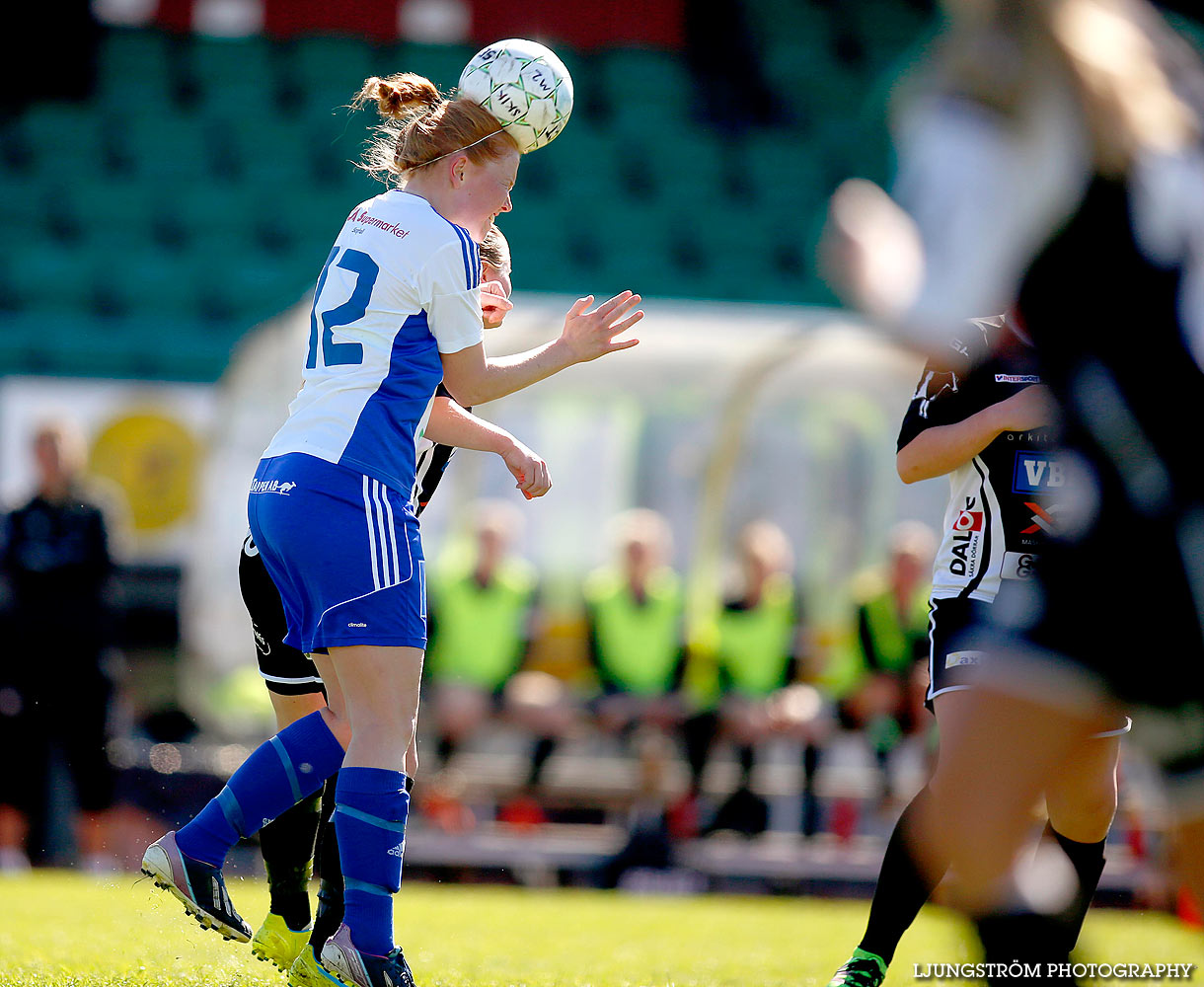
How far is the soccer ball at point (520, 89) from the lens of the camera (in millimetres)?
3191

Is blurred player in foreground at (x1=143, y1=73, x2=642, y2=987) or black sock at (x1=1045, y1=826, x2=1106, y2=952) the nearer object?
blurred player in foreground at (x1=143, y1=73, x2=642, y2=987)

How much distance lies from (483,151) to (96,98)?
37.0 ft

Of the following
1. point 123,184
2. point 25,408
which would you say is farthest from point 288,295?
point 25,408

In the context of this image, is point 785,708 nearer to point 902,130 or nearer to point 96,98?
point 902,130

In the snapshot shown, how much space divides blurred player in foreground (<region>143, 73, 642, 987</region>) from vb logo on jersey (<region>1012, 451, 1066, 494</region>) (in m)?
0.92

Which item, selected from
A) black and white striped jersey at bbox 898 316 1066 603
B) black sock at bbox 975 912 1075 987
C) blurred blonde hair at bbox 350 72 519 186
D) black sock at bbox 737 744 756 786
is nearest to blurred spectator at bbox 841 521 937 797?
black sock at bbox 737 744 756 786

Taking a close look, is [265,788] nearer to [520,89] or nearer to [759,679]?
[520,89]

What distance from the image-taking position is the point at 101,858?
302 inches

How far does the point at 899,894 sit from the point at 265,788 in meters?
1.38

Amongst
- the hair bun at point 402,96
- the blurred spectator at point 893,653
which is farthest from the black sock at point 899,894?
the blurred spectator at point 893,653

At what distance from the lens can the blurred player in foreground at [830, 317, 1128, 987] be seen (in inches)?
121

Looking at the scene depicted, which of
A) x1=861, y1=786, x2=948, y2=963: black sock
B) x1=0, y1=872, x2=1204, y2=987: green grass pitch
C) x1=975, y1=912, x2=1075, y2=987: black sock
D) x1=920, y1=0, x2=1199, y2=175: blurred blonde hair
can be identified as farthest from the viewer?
x1=0, y1=872, x2=1204, y2=987: green grass pitch

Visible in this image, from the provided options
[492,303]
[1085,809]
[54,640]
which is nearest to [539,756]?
[54,640]

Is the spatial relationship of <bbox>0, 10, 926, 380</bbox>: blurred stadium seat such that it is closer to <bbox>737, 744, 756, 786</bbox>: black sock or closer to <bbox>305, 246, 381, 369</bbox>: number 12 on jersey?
<bbox>737, 744, 756, 786</bbox>: black sock
